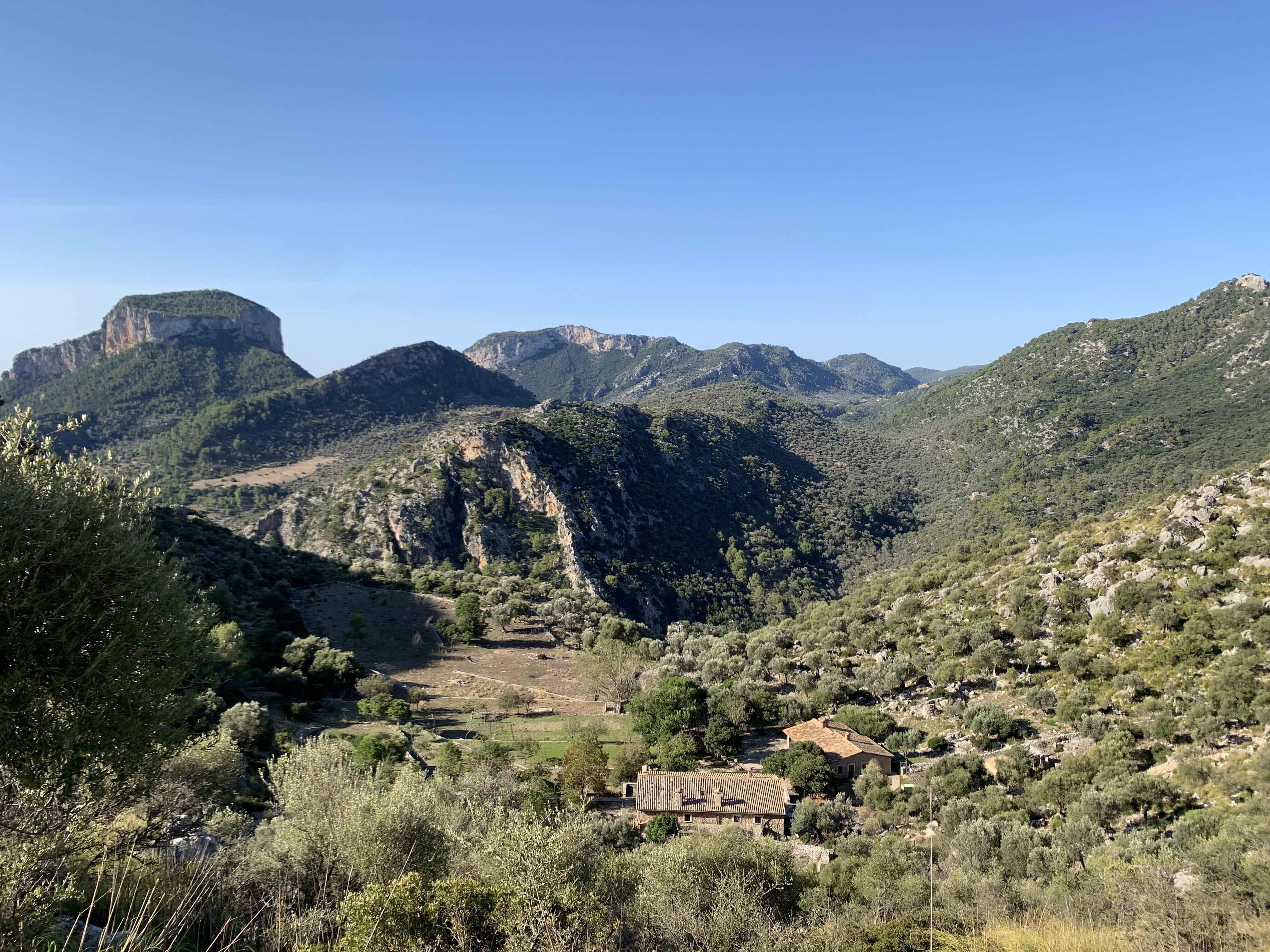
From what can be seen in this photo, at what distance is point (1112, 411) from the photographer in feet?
329

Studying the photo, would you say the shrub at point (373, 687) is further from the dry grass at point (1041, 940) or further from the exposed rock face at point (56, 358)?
the exposed rock face at point (56, 358)

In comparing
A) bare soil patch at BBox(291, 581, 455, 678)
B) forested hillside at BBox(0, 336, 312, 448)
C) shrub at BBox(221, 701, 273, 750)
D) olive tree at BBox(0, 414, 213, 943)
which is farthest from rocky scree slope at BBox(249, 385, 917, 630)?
forested hillside at BBox(0, 336, 312, 448)

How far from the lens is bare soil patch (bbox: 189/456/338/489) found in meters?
117


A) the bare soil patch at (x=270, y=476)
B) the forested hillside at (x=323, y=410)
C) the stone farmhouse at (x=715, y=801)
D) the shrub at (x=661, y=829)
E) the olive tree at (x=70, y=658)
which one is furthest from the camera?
the forested hillside at (x=323, y=410)

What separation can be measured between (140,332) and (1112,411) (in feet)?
702

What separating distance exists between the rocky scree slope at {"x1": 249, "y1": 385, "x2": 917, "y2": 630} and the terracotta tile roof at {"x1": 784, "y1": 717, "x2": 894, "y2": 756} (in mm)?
44660

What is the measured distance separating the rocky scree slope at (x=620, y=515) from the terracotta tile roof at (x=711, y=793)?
4799 centimetres

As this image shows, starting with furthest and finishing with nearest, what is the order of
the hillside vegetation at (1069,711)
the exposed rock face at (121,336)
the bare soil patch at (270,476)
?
the exposed rock face at (121,336) → the bare soil patch at (270,476) → the hillside vegetation at (1069,711)

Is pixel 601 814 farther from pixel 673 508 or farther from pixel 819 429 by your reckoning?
pixel 819 429

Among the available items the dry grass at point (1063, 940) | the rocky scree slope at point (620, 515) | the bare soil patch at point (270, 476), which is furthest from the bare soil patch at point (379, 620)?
the bare soil patch at point (270, 476)

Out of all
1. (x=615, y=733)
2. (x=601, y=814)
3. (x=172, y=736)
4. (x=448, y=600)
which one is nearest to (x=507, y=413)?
(x=448, y=600)

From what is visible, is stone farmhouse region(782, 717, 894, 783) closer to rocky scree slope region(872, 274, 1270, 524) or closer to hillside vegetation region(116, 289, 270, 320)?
rocky scree slope region(872, 274, 1270, 524)

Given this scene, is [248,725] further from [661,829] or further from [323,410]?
[323,410]

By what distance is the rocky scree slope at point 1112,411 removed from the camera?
262ft
